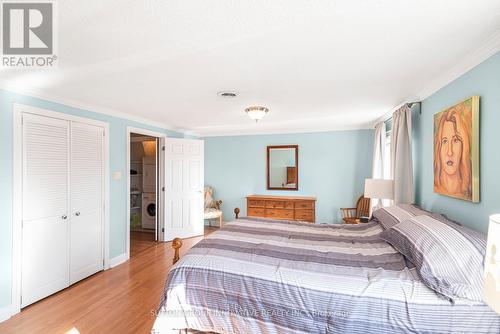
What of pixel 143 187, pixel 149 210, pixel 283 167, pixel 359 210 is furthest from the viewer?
pixel 143 187

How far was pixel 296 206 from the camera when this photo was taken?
4.93 m

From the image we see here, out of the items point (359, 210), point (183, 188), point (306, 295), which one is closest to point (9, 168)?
point (183, 188)

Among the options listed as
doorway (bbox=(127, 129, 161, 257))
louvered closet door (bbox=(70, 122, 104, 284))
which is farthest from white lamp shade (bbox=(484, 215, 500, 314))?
doorway (bbox=(127, 129, 161, 257))

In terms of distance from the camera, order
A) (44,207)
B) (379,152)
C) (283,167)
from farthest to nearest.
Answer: (283,167), (379,152), (44,207)

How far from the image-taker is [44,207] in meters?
2.79

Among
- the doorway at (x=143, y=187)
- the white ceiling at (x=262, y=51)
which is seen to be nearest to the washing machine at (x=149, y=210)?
the doorway at (x=143, y=187)

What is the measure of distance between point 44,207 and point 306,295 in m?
2.92

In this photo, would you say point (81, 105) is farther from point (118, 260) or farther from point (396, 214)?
point (396, 214)

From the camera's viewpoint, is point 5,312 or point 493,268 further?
point 5,312

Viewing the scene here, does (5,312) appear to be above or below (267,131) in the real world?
below

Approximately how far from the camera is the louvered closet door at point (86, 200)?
Answer: 123 inches

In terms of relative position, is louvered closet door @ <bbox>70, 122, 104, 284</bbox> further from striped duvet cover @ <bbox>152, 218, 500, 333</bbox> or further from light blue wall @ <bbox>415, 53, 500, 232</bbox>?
light blue wall @ <bbox>415, 53, 500, 232</bbox>

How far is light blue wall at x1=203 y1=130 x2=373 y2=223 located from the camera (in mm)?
5039

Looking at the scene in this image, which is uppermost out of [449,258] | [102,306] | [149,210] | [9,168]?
[9,168]
